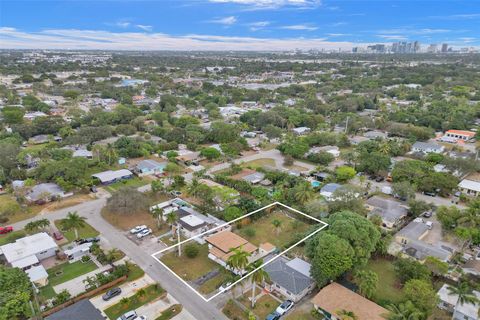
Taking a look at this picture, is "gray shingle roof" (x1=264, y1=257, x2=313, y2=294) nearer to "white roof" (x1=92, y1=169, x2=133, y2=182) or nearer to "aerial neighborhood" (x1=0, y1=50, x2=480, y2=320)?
A: "aerial neighborhood" (x1=0, y1=50, x2=480, y2=320)

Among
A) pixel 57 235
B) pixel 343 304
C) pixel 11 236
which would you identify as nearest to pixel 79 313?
pixel 57 235

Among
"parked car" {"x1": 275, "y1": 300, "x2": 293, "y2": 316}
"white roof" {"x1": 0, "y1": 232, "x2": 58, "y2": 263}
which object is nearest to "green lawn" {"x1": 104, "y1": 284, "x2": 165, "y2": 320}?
"parked car" {"x1": 275, "y1": 300, "x2": 293, "y2": 316}

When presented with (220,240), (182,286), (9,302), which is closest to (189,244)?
(220,240)

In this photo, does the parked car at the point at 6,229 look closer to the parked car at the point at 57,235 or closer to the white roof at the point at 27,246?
the parked car at the point at 57,235

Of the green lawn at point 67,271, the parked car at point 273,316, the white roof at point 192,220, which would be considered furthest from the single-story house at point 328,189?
the green lawn at point 67,271

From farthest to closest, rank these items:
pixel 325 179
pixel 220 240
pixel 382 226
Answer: pixel 325 179, pixel 382 226, pixel 220 240

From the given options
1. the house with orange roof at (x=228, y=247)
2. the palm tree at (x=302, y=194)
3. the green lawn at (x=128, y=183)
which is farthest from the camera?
the green lawn at (x=128, y=183)

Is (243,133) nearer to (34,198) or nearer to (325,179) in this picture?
(325,179)
